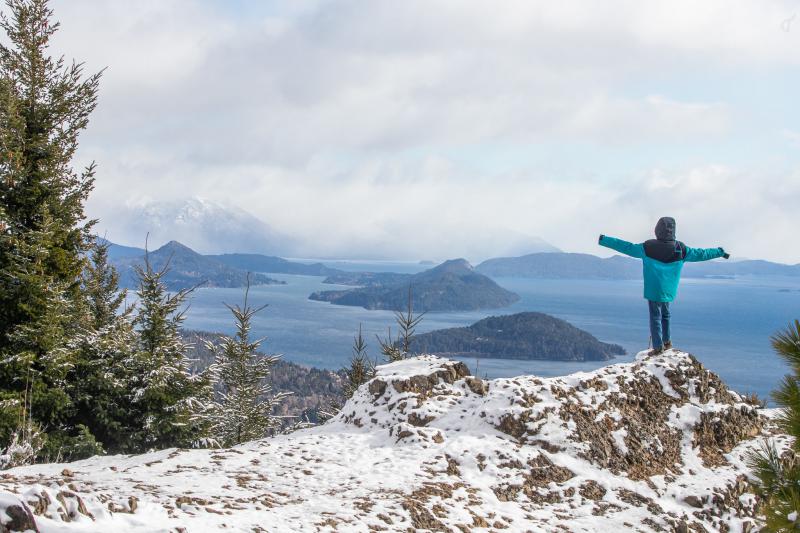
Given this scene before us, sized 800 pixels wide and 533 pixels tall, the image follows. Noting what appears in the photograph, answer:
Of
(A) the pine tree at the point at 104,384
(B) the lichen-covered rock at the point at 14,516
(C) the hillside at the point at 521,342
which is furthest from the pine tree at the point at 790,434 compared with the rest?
(C) the hillside at the point at 521,342

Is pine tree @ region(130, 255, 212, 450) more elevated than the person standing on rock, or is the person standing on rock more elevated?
the person standing on rock

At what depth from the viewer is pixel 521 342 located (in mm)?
171750

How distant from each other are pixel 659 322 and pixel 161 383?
13.9 metres

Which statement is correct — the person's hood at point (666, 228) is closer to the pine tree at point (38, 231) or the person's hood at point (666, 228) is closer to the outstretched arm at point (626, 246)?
the outstretched arm at point (626, 246)

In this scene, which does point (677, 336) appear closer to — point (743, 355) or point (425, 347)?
point (743, 355)

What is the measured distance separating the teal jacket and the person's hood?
0.53m

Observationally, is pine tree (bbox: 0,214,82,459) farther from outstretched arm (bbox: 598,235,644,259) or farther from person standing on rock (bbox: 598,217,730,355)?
person standing on rock (bbox: 598,217,730,355)

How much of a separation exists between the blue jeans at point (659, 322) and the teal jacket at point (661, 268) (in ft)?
0.82

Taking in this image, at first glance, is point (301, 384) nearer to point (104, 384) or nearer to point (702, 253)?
point (104, 384)

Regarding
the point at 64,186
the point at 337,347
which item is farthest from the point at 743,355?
the point at 64,186

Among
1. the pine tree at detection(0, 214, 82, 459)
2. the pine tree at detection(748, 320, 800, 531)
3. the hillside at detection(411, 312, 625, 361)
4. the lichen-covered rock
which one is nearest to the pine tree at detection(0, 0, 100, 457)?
the pine tree at detection(0, 214, 82, 459)

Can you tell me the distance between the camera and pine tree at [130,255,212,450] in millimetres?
15258

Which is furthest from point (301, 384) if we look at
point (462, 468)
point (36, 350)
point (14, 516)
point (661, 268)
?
point (14, 516)

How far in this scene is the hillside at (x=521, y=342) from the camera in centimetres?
15950
